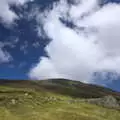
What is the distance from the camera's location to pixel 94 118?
67.9 meters

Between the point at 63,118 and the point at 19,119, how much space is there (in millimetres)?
8291

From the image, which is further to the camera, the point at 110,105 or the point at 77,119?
the point at 110,105

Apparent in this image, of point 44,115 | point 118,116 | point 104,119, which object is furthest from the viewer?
point 118,116

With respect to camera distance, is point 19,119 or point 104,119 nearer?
point 19,119

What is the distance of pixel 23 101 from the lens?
298ft

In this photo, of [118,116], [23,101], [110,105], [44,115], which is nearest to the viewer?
[44,115]

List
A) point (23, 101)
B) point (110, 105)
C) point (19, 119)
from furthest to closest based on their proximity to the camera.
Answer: point (110, 105), point (23, 101), point (19, 119)

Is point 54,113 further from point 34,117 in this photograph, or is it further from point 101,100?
point 101,100

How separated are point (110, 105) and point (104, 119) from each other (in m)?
51.5

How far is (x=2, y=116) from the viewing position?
6175cm

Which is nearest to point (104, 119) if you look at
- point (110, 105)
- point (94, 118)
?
point (94, 118)

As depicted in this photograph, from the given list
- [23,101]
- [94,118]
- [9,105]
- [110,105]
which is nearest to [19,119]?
[94,118]

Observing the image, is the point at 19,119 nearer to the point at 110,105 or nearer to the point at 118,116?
the point at 118,116

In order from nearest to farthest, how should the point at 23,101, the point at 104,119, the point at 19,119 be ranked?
the point at 19,119 < the point at 104,119 < the point at 23,101
